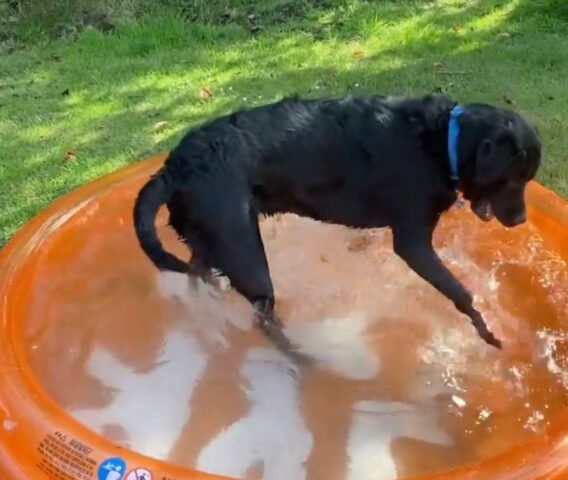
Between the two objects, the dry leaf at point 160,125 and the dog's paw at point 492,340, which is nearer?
the dog's paw at point 492,340

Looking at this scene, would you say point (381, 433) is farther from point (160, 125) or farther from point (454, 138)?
point (160, 125)

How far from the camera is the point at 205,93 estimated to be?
6840 millimetres

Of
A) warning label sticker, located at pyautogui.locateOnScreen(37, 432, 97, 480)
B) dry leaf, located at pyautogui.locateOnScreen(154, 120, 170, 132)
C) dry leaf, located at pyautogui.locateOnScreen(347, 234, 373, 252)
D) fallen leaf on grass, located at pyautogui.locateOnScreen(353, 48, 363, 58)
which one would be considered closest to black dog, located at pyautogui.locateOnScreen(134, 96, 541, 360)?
warning label sticker, located at pyautogui.locateOnScreen(37, 432, 97, 480)

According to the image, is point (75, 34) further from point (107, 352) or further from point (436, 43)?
point (107, 352)

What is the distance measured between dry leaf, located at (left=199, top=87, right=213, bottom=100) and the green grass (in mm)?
38

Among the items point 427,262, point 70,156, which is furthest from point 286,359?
point 70,156

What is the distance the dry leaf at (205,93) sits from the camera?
268 inches

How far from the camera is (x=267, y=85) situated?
22.6 feet

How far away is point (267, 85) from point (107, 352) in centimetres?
319

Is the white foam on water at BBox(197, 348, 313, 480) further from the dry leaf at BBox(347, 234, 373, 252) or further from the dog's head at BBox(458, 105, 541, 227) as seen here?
the dog's head at BBox(458, 105, 541, 227)

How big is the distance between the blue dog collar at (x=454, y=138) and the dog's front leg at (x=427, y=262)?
29 cm

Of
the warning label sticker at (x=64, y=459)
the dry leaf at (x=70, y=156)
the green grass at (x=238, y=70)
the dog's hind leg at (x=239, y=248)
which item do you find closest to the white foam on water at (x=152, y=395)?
the warning label sticker at (x=64, y=459)

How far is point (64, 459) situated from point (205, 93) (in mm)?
3975

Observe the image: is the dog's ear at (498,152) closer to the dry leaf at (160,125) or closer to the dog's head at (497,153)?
the dog's head at (497,153)
